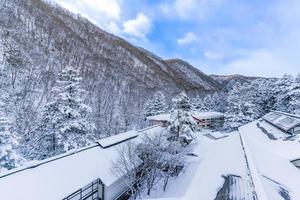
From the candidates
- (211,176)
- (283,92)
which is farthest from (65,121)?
(283,92)

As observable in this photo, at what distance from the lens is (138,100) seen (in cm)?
5128

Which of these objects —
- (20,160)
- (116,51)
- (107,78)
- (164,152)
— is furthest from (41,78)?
(116,51)

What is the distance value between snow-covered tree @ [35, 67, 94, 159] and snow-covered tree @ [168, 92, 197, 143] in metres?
7.72

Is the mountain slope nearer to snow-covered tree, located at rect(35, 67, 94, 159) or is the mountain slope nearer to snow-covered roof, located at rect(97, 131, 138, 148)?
snow-covered tree, located at rect(35, 67, 94, 159)

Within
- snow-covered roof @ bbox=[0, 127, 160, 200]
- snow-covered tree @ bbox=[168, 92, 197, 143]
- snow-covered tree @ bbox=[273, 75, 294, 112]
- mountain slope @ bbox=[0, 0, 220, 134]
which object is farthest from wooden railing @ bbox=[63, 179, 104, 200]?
snow-covered tree @ bbox=[273, 75, 294, 112]

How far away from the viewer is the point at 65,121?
18.2 meters

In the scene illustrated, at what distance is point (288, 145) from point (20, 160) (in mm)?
15935

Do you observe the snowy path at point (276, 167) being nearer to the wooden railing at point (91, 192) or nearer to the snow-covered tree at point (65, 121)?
the wooden railing at point (91, 192)

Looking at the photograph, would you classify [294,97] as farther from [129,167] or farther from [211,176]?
[129,167]

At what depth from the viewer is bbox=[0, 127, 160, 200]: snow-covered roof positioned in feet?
28.9

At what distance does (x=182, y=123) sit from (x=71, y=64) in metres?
26.2

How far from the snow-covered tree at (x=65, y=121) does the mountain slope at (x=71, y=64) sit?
6486mm

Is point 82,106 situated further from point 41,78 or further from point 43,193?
point 41,78

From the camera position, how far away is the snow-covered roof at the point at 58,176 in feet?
28.9
